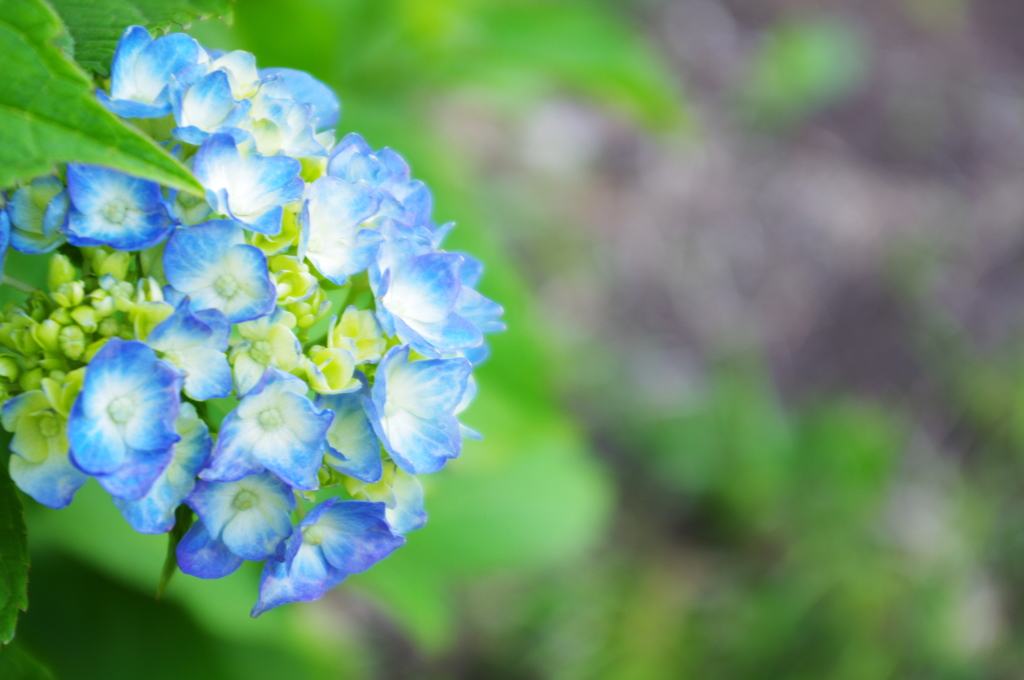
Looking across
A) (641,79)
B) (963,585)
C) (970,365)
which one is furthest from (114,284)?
→ (970,365)

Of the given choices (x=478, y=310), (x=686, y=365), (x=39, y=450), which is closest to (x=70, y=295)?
(x=39, y=450)

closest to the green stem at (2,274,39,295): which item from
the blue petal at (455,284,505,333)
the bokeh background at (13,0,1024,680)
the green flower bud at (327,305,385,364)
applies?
the green flower bud at (327,305,385,364)

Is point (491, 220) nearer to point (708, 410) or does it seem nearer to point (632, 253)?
point (632, 253)

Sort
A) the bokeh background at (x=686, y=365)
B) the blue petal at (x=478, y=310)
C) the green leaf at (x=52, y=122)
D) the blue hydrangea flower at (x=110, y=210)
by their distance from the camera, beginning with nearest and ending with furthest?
1. the green leaf at (x=52, y=122)
2. the blue hydrangea flower at (x=110, y=210)
3. the blue petal at (x=478, y=310)
4. the bokeh background at (x=686, y=365)

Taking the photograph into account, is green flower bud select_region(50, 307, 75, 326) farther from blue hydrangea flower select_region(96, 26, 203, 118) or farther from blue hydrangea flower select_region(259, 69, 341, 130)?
blue hydrangea flower select_region(259, 69, 341, 130)

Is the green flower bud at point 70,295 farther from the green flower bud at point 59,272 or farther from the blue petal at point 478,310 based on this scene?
the blue petal at point 478,310

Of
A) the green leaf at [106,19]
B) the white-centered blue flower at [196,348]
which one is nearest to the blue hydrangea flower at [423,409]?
the white-centered blue flower at [196,348]
